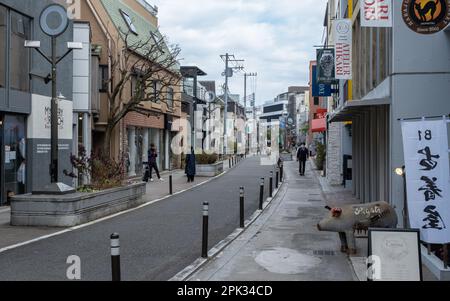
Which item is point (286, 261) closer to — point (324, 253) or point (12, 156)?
point (324, 253)

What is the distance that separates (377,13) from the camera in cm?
1086

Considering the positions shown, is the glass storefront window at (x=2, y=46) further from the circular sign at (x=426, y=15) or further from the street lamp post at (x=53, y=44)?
the circular sign at (x=426, y=15)

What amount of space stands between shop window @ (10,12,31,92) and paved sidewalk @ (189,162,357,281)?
9.24 meters

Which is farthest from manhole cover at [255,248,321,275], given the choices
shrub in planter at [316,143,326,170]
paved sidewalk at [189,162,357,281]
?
shrub in planter at [316,143,326,170]

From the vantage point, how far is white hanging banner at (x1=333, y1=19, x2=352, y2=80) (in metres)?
17.5

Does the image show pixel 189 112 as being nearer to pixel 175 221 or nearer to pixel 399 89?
pixel 175 221

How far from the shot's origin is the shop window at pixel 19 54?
17.9m

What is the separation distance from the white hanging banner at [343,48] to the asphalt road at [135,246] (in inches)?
204

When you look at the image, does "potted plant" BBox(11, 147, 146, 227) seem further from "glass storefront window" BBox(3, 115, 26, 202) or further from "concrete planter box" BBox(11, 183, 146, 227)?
"glass storefront window" BBox(3, 115, 26, 202)

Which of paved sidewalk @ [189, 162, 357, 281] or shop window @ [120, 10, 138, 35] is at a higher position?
shop window @ [120, 10, 138, 35]

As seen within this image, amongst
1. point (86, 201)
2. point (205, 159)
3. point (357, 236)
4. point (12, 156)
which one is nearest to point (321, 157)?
point (205, 159)

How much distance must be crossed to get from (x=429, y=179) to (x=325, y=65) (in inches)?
633

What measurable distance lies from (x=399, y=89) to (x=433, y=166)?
3.34 m

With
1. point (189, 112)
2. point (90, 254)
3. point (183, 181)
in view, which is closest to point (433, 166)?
point (90, 254)
